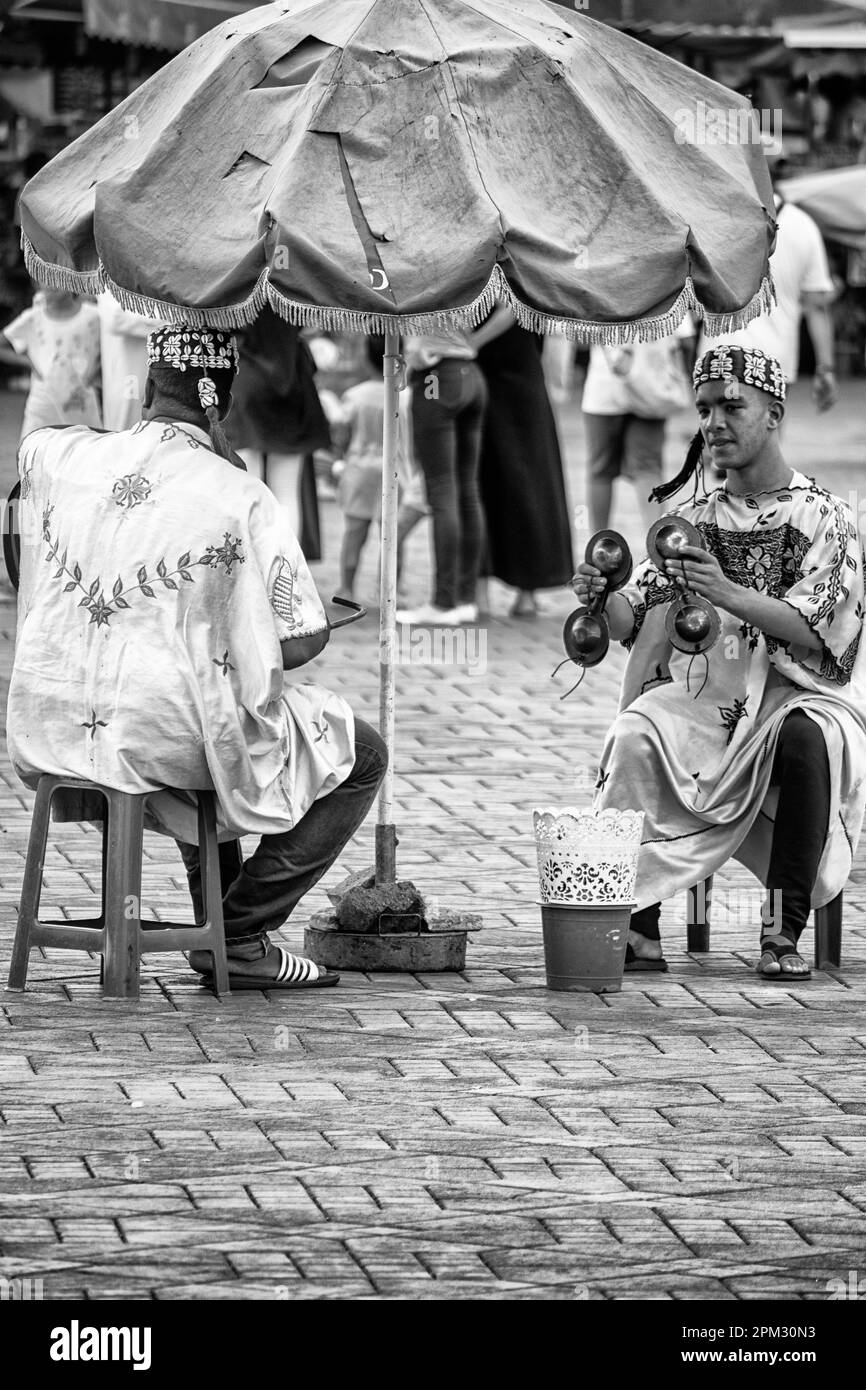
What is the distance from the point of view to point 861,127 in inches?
1120

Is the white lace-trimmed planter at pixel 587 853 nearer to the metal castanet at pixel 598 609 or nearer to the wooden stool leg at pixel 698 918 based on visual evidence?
the metal castanet at pixel 598 609

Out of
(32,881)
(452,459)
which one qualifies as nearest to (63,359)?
(452,459)

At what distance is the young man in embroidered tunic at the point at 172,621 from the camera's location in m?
5.62

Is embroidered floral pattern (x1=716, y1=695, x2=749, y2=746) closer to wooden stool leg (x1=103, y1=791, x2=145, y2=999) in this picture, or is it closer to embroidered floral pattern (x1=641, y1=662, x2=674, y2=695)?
embroidered floral pattern (x1=641, y1=662, x2=674, y2=695)

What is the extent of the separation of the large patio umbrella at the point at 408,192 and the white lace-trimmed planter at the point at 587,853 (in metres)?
1.12

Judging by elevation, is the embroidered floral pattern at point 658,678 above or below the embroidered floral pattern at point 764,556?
below

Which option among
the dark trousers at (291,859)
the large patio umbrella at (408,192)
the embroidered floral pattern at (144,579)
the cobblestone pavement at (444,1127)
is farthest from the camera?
the dark trousers at (291,859)

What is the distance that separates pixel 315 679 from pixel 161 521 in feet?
16.8

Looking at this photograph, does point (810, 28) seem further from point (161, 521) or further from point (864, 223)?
point (161, 521)

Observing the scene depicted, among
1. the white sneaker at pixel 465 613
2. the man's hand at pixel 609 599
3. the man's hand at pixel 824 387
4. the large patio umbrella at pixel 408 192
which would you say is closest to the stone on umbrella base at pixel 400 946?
the man's hand at pixel 609 599

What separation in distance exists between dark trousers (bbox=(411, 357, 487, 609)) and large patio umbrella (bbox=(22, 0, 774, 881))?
536 centimetres

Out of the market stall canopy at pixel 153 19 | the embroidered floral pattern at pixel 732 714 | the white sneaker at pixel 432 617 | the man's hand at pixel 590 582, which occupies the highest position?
the market stall canopy at pixel 153 19

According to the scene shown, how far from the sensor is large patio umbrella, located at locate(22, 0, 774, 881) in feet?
18.0

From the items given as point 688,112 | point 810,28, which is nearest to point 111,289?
point 688,112
